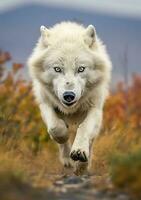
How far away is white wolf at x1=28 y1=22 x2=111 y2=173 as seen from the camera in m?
7.83

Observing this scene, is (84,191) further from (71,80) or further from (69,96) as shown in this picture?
(71,80)

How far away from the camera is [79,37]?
27.5 ft

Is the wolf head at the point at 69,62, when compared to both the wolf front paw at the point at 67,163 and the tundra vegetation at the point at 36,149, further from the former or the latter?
the wolf front paw at the point at 67,163

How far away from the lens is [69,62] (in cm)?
790

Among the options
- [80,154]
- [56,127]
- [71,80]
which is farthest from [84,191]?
[56,127]

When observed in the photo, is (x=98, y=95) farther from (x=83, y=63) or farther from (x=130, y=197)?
(x=130, y=197)

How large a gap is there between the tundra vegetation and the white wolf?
44 cm

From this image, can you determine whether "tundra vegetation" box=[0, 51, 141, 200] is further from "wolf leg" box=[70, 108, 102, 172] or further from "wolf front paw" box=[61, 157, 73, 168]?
"wolf leg" box=[70, 108, 102, 172]

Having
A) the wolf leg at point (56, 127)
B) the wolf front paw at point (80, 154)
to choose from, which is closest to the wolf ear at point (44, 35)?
the wolf leg at point (56, 127)

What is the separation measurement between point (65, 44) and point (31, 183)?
115 inches

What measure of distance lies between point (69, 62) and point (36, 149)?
3173 mm

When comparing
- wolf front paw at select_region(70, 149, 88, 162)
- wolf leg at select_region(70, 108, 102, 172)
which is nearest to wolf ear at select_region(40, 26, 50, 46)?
wolf leg at select_region(70, 108, 102, 172)

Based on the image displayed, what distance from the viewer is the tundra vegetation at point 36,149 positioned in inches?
211

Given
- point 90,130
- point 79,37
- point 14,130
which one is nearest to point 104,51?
point 79,37
